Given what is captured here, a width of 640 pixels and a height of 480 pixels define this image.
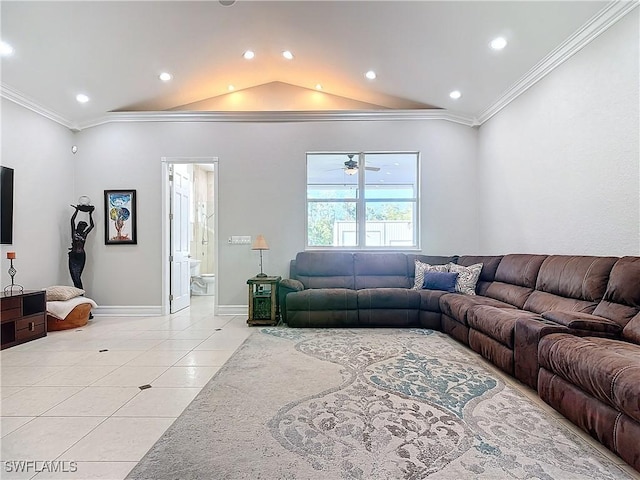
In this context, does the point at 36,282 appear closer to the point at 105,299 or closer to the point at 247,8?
the point at 105,299

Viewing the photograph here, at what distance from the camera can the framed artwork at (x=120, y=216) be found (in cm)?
550

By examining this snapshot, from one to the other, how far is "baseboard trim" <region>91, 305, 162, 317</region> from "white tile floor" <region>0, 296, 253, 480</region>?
69 cm

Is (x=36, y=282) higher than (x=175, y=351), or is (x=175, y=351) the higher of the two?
(x=36, y=282)

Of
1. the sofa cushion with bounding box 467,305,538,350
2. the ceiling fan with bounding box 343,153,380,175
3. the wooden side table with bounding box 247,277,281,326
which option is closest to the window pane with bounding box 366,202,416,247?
the ceiling fan with bounding box 343,153,380,175

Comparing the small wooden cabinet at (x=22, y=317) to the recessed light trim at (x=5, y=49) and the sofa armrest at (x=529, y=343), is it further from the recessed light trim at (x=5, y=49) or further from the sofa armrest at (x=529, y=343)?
the sofa armrest at (x=529, y=343)

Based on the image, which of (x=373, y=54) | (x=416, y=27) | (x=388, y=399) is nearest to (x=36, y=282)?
(x=388, y=399)

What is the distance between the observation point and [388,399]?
7.93ft

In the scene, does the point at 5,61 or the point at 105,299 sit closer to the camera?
the point at 5,61

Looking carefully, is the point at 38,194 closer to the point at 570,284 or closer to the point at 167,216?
the point at 167,216

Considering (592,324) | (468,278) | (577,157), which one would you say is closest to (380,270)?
(468,278)

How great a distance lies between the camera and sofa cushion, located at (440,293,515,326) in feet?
12.0

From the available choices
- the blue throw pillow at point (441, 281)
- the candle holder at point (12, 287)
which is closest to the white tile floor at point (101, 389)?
the candle holder at point (12, 287)

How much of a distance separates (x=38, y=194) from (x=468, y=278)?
19.8 ft

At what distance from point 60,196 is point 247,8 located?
3.99 meters
